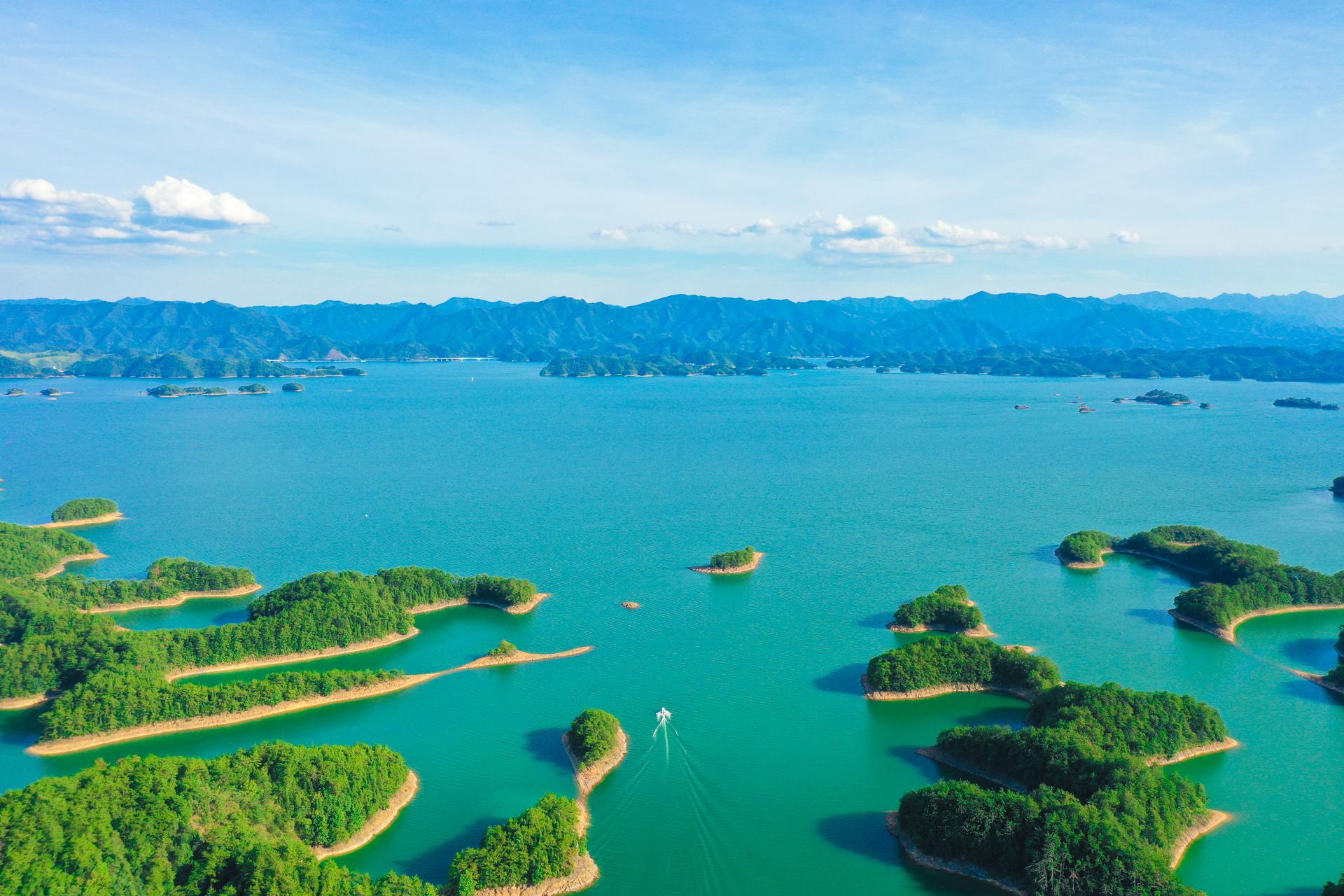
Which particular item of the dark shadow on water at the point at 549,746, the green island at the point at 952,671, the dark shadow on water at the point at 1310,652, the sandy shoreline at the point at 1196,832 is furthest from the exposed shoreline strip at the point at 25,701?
the dark shadow on water at the point at 1310,652

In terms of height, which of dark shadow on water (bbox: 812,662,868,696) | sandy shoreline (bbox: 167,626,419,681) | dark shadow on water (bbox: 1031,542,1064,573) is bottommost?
sandy shoreline (bbox: 167,626,419,681)

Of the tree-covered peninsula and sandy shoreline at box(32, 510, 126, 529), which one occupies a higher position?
the tree-covered peninsula

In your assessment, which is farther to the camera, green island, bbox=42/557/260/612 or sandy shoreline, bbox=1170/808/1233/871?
green island, bbox=42/557/260/612

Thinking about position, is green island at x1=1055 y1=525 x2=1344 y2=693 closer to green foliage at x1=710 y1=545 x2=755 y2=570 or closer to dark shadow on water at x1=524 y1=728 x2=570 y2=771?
green foliage at x1=710 y1=545 x2=755 y2=570

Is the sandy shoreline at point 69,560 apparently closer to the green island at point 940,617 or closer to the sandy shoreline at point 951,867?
the green island at point 940,617

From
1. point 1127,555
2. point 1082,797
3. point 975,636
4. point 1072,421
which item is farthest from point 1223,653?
point 1072,421

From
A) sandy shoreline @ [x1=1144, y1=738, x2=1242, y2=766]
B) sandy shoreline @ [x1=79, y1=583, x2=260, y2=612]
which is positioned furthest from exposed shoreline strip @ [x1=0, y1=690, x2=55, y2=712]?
sandy shoreline @ [x1=1144, y1=738, x2=1242, y2=766]

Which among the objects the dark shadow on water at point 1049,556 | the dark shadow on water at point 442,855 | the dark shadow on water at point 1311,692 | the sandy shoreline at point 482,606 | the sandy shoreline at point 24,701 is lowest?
the sandy shoreline at point 24,701
